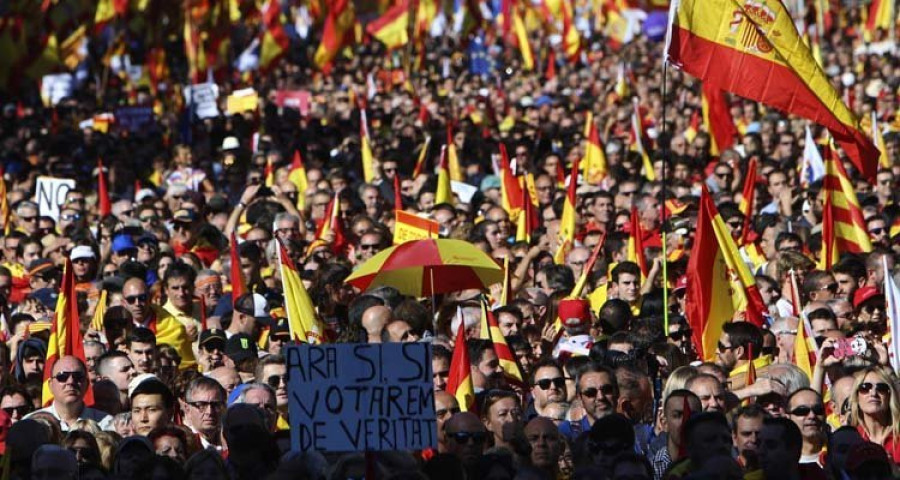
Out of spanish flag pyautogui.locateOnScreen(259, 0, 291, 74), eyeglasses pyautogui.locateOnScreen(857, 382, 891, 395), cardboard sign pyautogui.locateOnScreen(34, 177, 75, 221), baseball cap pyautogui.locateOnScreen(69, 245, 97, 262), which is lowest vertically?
eyeglasses pyautogui.locateOnScreen(857, 382, 891, 395)

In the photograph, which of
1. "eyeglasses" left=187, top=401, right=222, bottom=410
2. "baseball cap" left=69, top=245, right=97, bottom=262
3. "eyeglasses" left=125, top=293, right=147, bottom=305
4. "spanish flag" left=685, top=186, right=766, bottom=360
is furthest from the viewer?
"baseball cap" left=69, top=245, right=97, bottom=262

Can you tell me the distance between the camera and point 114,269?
14.4 m

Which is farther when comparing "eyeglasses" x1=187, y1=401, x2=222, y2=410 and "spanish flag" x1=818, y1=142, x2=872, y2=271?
"spanish flag" x1=818, y1=142, x2=872, y2=271

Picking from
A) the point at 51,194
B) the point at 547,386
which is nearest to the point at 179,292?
the point at 547,386

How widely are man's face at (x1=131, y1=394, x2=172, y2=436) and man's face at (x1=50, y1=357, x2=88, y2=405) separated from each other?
0.47 metres

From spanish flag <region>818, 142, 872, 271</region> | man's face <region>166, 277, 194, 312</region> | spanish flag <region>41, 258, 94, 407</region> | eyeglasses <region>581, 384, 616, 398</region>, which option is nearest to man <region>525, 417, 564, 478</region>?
eyeglasses <region>581, 384, 616, 398</region>

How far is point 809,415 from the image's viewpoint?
923 cm

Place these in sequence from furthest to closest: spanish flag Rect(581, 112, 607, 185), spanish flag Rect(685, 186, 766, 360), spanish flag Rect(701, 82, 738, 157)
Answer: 1. spanish flag Rect(701, 82, 738, 157)
2. spanish flag Rect(581, 112, 607, 185)
3. spanish flag Rect(685, 186, 766, 360)

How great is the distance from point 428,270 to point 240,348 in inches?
76.3

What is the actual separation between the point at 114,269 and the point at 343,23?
18316mm

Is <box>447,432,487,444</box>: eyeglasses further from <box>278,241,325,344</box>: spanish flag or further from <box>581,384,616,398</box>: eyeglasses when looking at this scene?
<box>278,241,325,344</box>: spanish flag

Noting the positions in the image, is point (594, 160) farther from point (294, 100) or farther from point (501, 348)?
point (294, 100)

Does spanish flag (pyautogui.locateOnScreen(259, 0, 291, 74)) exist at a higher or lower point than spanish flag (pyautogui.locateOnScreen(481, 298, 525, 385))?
higher

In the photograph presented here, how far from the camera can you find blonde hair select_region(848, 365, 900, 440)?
31.3 ft
